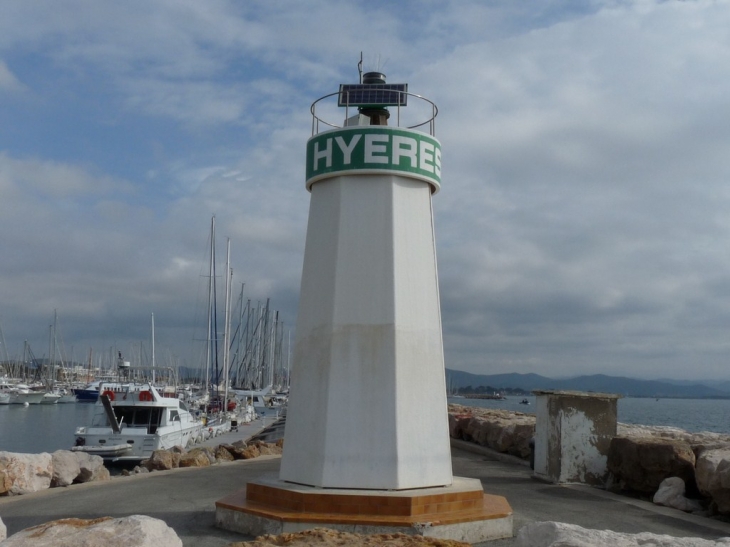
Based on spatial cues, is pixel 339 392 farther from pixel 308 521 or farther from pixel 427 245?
pixel 427 245

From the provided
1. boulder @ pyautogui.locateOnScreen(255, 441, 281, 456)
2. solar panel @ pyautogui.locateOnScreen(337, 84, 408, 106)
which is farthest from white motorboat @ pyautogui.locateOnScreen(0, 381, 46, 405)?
solar panel @ pyautogui.locateOnScreen(337, 84, 408, 106)

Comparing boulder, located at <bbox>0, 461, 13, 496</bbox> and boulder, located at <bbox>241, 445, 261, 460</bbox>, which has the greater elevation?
boulder, located at <bbox>0, 461, 13, 496</bbox>

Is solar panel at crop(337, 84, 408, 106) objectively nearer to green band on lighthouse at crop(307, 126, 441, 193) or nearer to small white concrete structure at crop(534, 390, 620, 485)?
green band on lighthouse at crop(307, 126, 441, 193)

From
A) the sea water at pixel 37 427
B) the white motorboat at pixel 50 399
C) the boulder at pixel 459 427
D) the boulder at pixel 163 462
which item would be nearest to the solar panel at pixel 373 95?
the boulder at pixel 163 462

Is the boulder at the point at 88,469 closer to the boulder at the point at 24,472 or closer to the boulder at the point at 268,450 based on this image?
the boulder at the point at 24,472

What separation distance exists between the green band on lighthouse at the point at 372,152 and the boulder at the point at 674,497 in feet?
19.5

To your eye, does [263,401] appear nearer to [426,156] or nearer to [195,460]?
[195,460]

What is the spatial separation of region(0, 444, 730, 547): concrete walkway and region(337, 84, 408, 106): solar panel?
5.54m

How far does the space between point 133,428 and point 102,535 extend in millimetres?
27309

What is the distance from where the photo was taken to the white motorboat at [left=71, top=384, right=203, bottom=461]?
1176 inches

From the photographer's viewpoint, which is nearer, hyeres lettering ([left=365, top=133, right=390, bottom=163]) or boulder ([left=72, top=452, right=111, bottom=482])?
hyeres lettering ([left=365, top=133, right=390, bottom=163])

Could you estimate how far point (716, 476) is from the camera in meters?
9.46

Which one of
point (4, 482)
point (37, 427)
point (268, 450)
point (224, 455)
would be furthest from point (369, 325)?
point (37, 427)

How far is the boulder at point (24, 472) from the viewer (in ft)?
37.6
